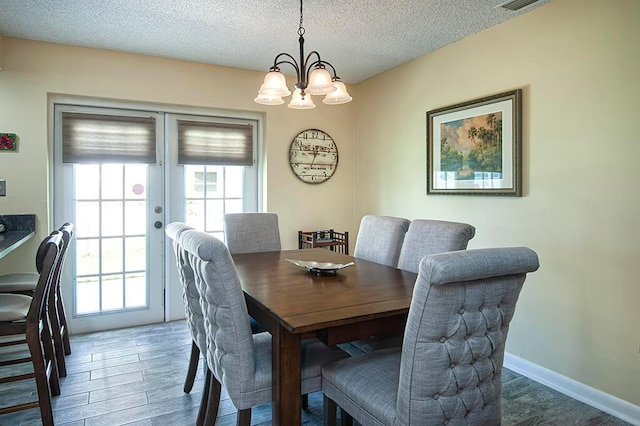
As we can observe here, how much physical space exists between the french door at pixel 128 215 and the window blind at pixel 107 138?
16 mm

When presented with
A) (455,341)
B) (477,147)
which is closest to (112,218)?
(477,147)

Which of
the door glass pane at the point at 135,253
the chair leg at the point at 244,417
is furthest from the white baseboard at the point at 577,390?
the door glass pane at the point at 135,253

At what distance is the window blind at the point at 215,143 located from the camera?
12.4 feet

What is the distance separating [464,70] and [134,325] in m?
3.47

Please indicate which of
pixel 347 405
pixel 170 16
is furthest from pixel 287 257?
pixel 170 16

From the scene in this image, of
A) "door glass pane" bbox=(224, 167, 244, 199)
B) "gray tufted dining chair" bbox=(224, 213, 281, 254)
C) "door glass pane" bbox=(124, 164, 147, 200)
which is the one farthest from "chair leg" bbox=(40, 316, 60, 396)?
"door glass pane" bbox=(224, 167, 244, 199)

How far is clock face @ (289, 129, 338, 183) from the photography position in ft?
13.8

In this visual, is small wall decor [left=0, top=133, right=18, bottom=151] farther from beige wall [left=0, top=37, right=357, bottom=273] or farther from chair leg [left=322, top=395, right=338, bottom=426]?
chair leg [left=322, top=395, right=338, bottom=426]

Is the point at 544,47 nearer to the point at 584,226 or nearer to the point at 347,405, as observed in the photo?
the point at 584,226

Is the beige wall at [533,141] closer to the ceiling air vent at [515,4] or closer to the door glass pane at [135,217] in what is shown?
the ceiling air vent at [515,4]

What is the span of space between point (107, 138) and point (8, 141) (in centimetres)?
67

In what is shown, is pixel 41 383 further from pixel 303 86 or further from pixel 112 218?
pixel 303 86

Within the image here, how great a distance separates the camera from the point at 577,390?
8.05ft

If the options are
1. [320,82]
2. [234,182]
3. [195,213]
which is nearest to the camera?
[320,82]
